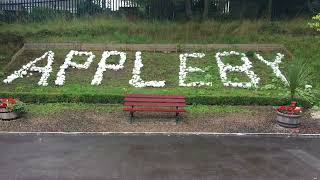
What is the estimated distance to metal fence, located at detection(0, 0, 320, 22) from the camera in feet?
85.4

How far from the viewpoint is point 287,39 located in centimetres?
2377

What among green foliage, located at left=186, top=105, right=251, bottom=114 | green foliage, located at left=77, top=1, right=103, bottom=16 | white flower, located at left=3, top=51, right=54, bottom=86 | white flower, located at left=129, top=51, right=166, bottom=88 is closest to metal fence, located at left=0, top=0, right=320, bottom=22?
green foliage, located at left=77, top=1, right=103, bottom=16

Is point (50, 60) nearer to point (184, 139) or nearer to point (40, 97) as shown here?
point (40, 97)

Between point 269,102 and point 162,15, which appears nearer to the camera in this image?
point 269,102

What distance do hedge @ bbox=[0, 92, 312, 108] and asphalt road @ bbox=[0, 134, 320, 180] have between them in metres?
3.17

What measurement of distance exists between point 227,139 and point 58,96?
6.29 meters

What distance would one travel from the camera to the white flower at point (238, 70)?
19219 mm

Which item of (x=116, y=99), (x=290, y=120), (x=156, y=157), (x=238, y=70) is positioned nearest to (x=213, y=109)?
(x=290, y=120)

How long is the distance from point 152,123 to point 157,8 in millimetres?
12845

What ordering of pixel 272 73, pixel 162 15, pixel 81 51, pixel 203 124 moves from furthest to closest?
1. pixel 162 15
2. pixel 81 51
3. pixel 272 73
4. pixel 203 124

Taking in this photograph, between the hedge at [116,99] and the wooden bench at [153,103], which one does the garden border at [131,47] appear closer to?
the hedge at [116,99]

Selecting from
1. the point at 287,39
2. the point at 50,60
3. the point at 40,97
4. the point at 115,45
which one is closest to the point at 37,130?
the point at 40,97

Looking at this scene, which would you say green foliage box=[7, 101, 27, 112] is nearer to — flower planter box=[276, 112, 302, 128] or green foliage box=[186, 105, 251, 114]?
green foliage box=[186, 105, 251, 114]

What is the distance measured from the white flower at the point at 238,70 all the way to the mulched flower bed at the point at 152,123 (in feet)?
9.64
